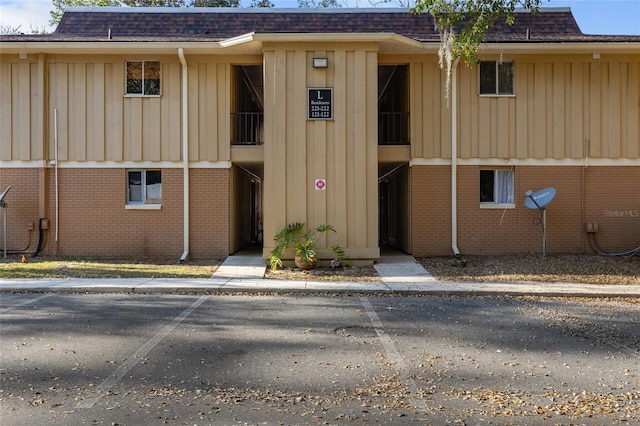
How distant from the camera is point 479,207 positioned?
15008 millimetres

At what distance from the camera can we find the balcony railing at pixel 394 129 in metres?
15.7

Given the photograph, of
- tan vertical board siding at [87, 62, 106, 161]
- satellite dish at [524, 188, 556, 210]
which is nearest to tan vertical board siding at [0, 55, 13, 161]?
tan vertical board siding at [87, 62, 106, 161]

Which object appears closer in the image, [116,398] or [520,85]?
[116,398]

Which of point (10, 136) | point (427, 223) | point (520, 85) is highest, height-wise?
point (520, 85)

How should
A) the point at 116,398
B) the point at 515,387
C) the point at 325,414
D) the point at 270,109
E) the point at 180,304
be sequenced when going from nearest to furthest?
1. the point at 325,414
2. the point at 116,398
3. the point at 515,387
4. the point at 180,304
5. the point at 270,109

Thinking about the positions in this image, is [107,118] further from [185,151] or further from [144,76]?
[185,151]

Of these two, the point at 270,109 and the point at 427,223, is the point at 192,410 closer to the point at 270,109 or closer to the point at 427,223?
the point at 270,109

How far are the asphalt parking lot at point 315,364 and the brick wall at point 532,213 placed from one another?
19.6ft

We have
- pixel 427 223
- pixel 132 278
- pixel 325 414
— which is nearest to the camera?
pixel 325 414

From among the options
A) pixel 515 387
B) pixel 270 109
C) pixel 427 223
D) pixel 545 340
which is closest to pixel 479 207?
pixel 427 223

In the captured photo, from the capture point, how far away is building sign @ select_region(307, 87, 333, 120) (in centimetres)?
1363

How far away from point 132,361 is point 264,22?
44.2 ft

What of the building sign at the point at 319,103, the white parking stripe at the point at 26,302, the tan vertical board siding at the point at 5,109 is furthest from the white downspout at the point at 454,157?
the tan vertical board siding at the point at 5,109

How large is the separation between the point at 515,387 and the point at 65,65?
14.4 metres
